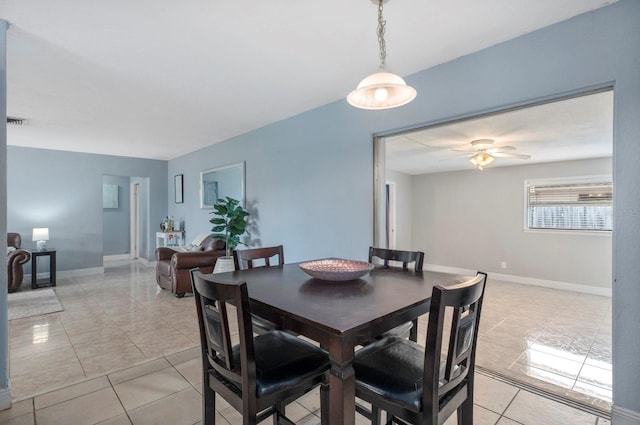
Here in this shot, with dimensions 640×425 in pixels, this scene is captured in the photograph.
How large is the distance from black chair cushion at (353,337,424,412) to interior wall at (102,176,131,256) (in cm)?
808

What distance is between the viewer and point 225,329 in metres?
1.16

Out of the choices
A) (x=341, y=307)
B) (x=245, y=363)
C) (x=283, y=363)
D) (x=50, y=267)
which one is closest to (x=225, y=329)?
(x=245, y=363)

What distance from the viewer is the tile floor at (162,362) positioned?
1803 mm

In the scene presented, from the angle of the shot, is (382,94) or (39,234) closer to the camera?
(382,94)

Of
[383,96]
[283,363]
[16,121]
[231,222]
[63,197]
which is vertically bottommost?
[283,363]

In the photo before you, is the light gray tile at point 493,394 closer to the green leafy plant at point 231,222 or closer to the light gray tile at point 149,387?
the light gray tile at point 149,387

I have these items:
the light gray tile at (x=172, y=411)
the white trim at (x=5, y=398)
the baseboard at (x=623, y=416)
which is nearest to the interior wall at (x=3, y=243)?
the white trim at (x=5, y=398)

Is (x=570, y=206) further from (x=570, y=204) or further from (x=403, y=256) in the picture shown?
(x=403, y=256)

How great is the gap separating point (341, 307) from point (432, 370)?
368 mm

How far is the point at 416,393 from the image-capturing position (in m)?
1.08

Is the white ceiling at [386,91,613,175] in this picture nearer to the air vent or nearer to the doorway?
the doorway

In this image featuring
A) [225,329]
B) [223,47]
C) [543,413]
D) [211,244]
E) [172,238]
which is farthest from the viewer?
[172,238]

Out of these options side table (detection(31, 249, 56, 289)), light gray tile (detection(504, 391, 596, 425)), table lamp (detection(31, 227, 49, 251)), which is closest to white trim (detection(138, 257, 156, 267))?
side table (detection(31, 249, 56, 289))

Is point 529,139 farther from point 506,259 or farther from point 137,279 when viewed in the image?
point 137,279
